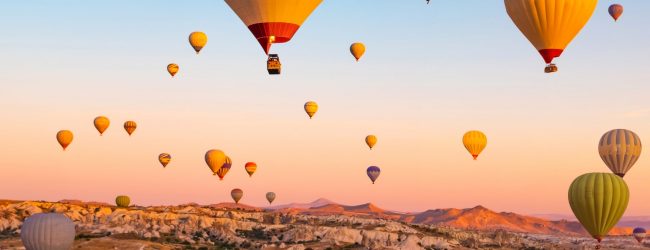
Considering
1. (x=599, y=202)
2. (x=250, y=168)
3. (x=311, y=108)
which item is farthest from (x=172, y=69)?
(x=599, y=202)

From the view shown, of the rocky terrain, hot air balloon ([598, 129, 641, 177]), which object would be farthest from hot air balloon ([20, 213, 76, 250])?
hot air balloon ([598, 129, 641, 177])

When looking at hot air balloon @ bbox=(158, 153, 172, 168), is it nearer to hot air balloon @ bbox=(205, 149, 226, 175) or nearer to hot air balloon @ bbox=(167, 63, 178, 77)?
hot air balloon @ bbox=(205, 149, 226, 175)

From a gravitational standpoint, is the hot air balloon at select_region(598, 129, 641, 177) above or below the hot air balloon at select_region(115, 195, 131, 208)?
above

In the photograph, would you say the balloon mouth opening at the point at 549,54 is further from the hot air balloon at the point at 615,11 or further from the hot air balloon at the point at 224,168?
the hot air balloon at the point at 224,168

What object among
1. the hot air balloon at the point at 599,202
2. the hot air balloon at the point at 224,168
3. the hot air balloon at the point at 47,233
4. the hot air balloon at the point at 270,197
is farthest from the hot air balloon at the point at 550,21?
the hot air balloon at the point at 270,197

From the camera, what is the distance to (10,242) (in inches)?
3767

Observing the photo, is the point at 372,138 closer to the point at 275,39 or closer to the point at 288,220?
the point at 288,220

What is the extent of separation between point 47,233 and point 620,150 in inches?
2468

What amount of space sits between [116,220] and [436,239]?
4987 centimetres

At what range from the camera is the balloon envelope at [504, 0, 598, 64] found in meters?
71.0

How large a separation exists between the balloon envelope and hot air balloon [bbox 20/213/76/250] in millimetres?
46695

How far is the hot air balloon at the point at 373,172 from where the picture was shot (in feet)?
478

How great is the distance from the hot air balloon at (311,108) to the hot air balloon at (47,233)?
48.7 m

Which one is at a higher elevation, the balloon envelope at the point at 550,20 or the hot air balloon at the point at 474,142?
the balloon envelope at the point at 550,20
